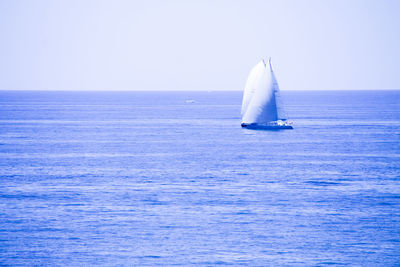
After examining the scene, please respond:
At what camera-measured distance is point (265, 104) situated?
105000 mm

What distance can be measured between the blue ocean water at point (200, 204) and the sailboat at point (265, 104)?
16.0 metres

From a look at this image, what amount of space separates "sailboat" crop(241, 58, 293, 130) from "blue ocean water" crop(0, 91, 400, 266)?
1600 cm

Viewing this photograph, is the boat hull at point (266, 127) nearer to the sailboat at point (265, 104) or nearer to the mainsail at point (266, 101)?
the sailboat at point (265, 104)

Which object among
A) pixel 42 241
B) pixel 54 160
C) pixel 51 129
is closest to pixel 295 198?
pixel 42 241

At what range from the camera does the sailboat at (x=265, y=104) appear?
10531 centimetres

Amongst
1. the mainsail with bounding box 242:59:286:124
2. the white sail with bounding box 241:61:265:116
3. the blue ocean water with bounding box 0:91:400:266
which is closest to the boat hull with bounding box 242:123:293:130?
the mainsail with bounding box 242:59:286:124

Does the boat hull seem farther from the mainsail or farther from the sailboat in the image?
the mainsail

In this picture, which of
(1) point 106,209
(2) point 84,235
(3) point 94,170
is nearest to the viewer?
(2) point 84,235

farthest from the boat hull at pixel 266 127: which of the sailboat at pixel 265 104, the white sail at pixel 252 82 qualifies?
the white sail at pixel 252 82

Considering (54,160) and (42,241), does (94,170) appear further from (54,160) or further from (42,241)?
(42,241)

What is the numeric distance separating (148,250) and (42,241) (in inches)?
277

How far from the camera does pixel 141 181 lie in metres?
59.2

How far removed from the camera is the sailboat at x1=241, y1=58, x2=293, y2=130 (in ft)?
346

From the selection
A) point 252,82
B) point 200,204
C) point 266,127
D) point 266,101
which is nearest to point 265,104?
point 266,101
